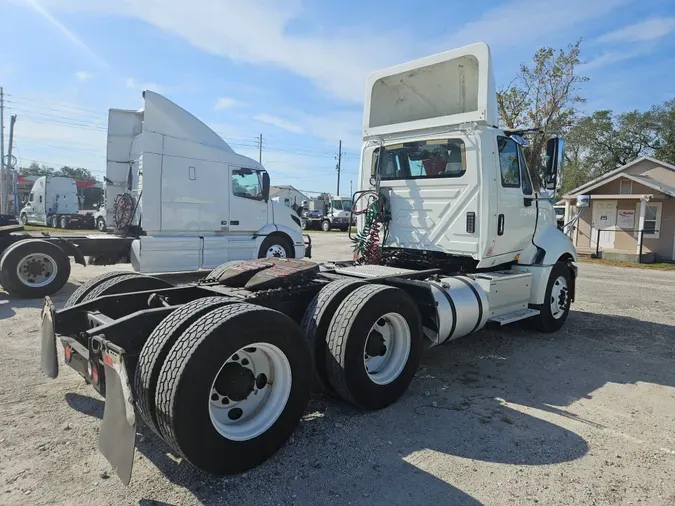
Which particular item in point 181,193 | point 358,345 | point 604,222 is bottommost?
point 358,345

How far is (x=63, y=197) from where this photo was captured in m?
30.9

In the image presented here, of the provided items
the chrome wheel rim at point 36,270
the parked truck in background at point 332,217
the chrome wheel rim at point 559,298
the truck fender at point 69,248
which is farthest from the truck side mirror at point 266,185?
the parked truck in background at point 332,217

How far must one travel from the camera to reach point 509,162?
6.07m

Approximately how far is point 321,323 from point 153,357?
4.71ft

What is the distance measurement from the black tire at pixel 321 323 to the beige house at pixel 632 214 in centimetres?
1768

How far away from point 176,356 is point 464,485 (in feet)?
6.24

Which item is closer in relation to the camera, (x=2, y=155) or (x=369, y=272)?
(x=369, y=272)

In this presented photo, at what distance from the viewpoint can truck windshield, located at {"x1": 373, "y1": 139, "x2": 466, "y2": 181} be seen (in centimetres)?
584

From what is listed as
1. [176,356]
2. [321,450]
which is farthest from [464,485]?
[176,356]

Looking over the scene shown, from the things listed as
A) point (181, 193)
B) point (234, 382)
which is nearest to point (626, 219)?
point (181, 193)

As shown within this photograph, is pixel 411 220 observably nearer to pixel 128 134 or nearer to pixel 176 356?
pixel 176 356

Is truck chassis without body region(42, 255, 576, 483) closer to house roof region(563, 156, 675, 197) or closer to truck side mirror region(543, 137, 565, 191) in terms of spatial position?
truck side mirror region(543, 137, 565, 191)

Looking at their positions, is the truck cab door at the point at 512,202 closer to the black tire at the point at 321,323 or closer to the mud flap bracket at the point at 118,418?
the black tire at the point at 321,323

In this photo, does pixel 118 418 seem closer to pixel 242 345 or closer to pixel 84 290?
pixel 242 345
